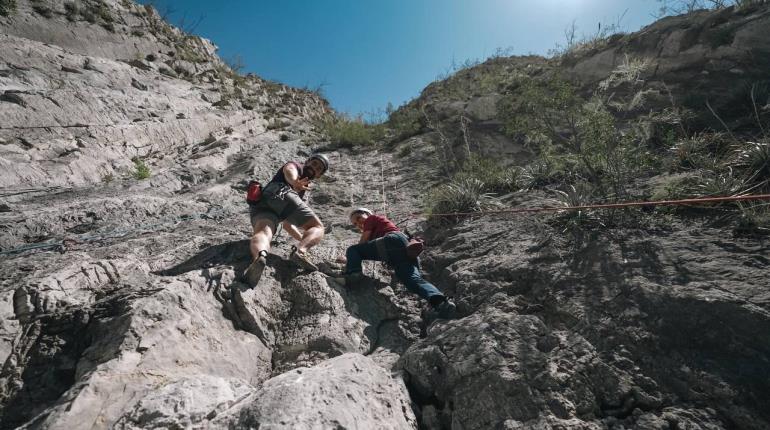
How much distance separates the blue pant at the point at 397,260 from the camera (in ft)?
11.7

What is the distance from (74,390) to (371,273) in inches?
106

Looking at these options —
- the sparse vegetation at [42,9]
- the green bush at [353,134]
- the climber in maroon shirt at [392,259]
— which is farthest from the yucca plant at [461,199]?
the sparse vegetation at [42,9]

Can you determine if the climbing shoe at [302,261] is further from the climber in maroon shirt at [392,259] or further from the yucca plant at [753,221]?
the yucca plant at [753,221]

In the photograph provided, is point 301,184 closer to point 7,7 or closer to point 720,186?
point 720,186

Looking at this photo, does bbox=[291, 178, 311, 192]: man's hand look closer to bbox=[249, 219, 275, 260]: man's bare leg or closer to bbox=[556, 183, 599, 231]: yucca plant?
bbox=[249, 219, 275, 260]: man's bare leg

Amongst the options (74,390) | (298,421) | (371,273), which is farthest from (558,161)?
(74,390)

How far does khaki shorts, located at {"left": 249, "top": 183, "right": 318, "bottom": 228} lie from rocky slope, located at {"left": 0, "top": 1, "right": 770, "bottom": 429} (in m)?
0.38

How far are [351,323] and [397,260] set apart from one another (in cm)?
82

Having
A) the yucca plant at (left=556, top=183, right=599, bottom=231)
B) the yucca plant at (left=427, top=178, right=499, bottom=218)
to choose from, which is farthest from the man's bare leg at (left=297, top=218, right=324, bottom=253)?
the yucca plant at (left=556, top=183, right=599, bottom=231)

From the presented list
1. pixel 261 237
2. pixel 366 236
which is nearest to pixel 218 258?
pixel 261 237

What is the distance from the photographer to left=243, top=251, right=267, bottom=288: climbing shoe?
3.41 m

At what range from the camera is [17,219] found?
445cm

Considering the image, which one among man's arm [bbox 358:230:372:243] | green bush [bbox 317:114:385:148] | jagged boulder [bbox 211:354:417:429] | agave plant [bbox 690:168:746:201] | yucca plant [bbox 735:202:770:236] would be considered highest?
green bush [bbox 317:114:385:148]

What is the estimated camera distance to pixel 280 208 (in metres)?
4.35
